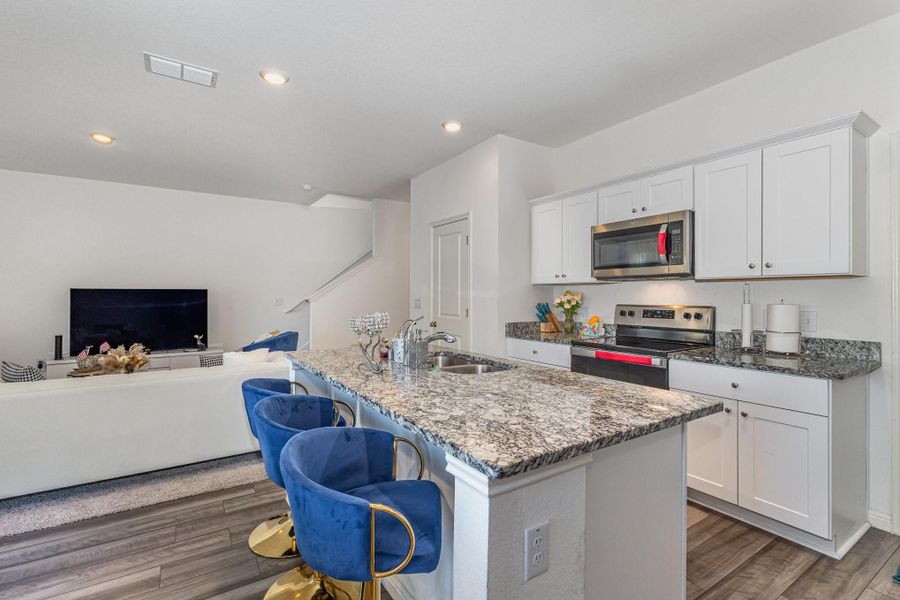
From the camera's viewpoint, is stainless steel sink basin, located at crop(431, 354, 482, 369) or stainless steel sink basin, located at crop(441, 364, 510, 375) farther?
stainless steel sink basin, located at crop(431, 354, 482, 369)

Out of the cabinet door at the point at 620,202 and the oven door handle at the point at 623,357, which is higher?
the cabinet door at the point at 620,202

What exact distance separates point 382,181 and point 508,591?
4920mm

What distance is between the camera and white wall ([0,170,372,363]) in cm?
503

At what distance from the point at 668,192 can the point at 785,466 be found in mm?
1765

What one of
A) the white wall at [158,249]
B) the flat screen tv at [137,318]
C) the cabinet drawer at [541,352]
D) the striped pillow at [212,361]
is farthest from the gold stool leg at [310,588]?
the white wall at [158,249]

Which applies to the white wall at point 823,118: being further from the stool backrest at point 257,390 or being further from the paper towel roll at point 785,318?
the stool backrest at point 257,390

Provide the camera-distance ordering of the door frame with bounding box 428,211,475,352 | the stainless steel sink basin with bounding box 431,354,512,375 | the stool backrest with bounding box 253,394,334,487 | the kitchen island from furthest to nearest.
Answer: the door frame with bounding box 428,211,475,352
the stainless steel sink basin with bounding box 431,354,512,375
the stool backrest with bounding box 253,394,334,487
the kitchen island

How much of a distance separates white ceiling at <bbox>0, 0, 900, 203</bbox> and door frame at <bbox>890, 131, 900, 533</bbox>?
80 cm

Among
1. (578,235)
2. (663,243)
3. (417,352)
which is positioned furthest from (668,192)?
(417,352)

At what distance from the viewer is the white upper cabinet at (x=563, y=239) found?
11.5 feet

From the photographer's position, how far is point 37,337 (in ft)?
16.7

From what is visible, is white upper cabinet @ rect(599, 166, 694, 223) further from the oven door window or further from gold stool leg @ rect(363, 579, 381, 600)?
gold stool leg @ rect(363, 579, 381, 600)

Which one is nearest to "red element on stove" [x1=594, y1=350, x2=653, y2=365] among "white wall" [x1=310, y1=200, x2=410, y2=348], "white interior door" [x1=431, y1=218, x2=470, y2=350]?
"white interior door" [x1=431, y1=218, x2=470, y2=350]

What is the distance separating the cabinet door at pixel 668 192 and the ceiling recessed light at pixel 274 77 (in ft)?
8.39
